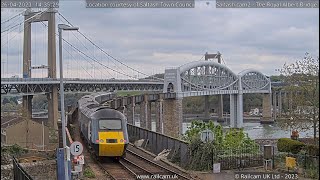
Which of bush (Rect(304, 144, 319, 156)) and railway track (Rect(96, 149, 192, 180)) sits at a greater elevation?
bush (Rect(304, 144, 319, 156))

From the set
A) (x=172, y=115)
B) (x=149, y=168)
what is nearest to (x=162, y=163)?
(x=149, y=168)

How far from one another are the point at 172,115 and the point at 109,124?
59.4 m

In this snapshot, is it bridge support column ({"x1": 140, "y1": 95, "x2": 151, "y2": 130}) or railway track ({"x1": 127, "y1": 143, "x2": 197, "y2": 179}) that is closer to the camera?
railway track ({"x1": 127, "y1": 143, "x2": 197, "y2": 179})

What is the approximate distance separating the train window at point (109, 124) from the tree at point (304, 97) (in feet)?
28.4

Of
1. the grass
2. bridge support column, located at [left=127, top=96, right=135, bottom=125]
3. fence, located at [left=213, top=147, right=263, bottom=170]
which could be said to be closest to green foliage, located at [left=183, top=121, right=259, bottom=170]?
fence, located at [left=213, top=147, right=263, bottom=170]

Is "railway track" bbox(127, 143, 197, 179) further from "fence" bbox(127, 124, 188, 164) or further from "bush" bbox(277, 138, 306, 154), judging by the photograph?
"bush" bbox(277, 138, 306, 154)

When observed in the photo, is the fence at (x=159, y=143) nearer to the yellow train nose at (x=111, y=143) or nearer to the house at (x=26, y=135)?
the yellow train nose at (x=111, y=143)

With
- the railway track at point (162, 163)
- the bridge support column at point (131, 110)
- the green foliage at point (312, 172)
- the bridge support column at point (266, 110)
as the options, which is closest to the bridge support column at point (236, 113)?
the bridge support column at point (266, 110)

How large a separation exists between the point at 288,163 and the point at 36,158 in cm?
1120

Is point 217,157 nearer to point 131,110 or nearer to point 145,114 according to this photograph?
point 131,110

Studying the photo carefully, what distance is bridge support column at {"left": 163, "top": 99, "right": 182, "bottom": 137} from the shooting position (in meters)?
73.8

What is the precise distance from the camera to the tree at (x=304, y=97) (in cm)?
2386

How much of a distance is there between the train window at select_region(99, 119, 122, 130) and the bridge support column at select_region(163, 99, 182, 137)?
5096 cm

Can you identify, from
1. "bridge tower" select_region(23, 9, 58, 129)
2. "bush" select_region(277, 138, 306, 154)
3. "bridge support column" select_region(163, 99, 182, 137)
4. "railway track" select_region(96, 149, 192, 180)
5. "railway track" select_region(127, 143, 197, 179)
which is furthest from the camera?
"bridge support column" select_region(163, 99, 182, 137)
